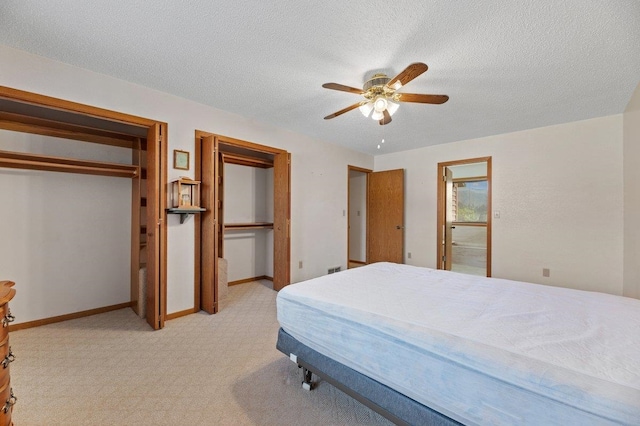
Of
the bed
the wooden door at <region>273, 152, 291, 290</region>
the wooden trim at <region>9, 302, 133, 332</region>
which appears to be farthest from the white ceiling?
the wooden trim at <region>9, 302, 133, 332</region>

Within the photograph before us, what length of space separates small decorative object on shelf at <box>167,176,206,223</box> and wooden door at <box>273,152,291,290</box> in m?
1.29

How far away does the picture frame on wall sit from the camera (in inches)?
116

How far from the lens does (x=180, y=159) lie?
298cm

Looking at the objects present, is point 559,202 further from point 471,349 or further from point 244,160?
point 244,160

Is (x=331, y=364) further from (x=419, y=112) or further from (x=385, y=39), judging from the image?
(x=419, y=112)

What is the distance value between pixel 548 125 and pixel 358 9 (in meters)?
3.67

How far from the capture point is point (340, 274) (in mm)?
2428

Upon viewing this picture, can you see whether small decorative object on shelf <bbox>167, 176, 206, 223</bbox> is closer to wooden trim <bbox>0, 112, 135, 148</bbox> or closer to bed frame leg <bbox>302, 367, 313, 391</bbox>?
wooden trim <bbox>0, 112, 135, 148</bbox>

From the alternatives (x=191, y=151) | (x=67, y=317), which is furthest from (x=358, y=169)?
(x=67, y=317)

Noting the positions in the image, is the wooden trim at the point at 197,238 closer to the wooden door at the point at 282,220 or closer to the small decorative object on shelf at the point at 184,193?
the small decorative object on shelf at the point at 184,193

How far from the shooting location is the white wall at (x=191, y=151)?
2260mm

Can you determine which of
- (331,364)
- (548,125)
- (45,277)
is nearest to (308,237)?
(331,364)

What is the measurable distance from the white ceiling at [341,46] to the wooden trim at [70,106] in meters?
0.35

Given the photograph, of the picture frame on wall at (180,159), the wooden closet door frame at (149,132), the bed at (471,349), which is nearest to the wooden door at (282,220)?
the picture frame on wall at (180,159)
